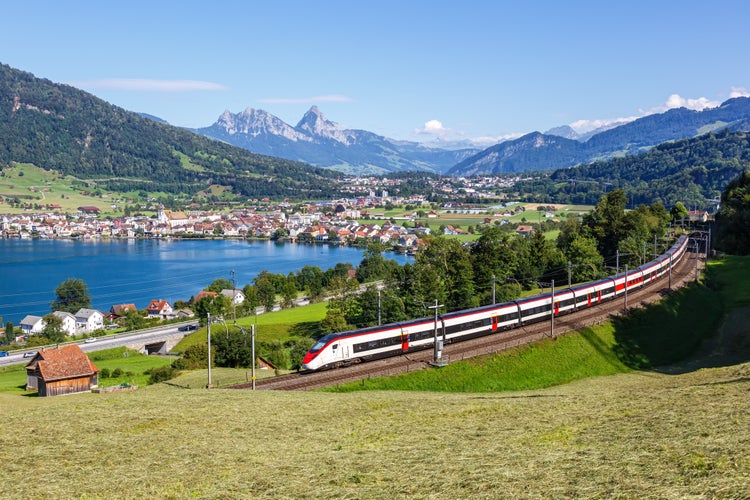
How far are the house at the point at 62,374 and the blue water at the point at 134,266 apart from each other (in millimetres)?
61099

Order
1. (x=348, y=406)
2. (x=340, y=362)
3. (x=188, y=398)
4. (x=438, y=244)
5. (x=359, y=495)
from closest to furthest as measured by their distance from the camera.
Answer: (x=359, y=495) → (x=348, y=406) → (x=188, y=398) → (x=340, y=362) → (x=438, y=244)

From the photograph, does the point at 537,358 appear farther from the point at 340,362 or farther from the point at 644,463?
the point at 644,463

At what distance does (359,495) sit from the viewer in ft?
38.9

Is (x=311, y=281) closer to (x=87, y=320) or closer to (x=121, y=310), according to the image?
(x=121, y=310)

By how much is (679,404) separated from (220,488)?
13833 millimetres

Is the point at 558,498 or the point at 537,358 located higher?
the point at 558,498


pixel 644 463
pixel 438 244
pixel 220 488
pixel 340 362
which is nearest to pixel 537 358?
pixel 340 362

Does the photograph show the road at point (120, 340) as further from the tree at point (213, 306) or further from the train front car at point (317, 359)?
the train front car at point (317, 359)

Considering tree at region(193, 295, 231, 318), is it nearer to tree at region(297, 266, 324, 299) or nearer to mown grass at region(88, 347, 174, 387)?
mown grass at region(88, 347, 174, 387)

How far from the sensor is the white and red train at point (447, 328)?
32531 mm

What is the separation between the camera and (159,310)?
8994 cm

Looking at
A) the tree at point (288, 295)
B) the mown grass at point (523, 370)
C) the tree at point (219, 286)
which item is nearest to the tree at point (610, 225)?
the tree at point (288, 295)

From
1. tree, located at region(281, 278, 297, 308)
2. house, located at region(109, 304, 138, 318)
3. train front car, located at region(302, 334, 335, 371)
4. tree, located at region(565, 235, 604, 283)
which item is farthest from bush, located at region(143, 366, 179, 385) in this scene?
house, located at region(109, 304, 138, 318)

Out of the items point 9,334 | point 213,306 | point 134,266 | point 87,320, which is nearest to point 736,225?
point 213,306
